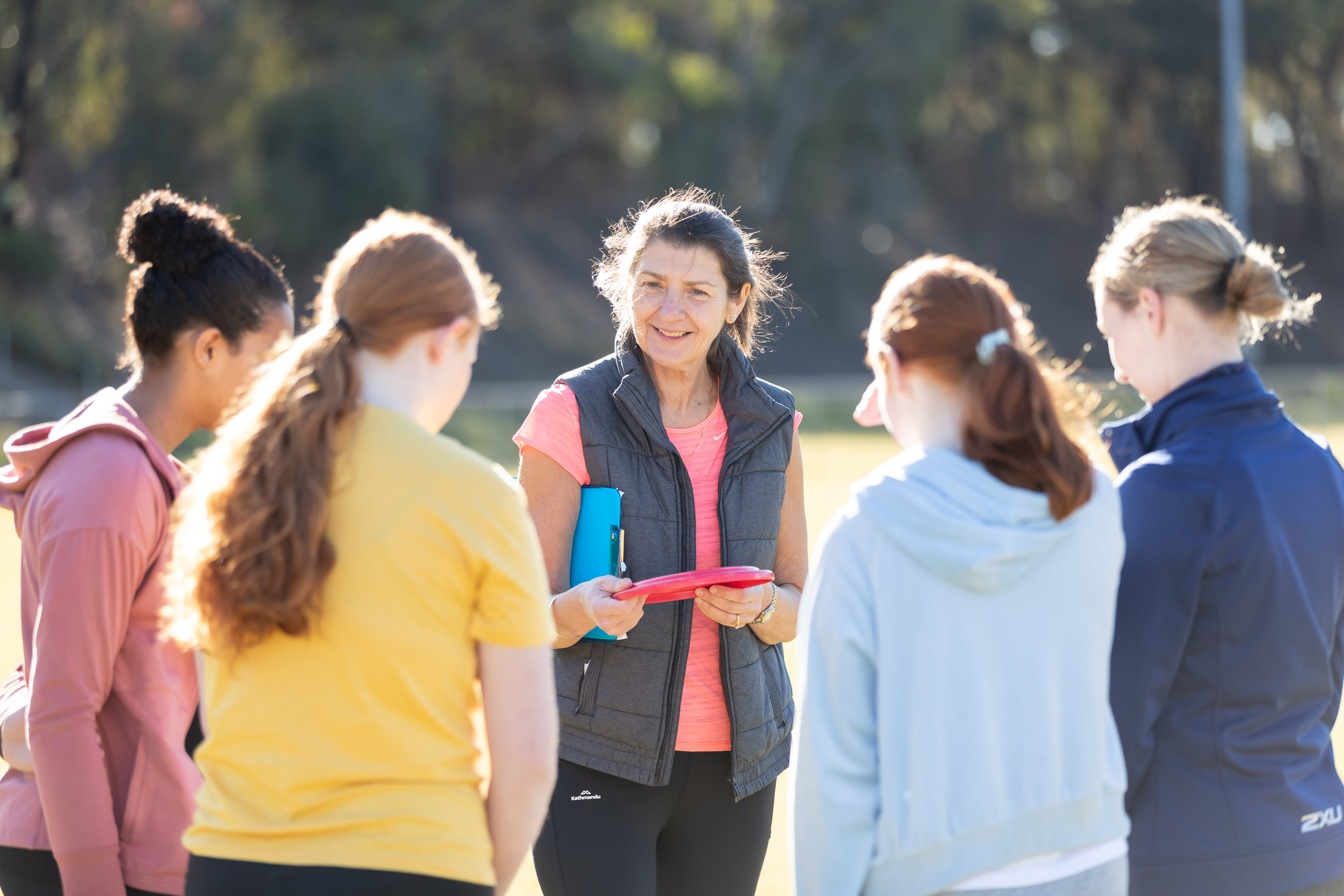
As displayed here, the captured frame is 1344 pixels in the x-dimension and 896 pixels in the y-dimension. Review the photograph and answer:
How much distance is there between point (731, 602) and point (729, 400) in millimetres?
601

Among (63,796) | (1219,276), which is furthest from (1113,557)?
(63,796)

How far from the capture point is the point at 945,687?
2156 millimetres

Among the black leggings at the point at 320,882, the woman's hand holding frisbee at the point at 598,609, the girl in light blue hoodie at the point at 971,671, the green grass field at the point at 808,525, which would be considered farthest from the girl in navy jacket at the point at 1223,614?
the green grass field at the point at 808,525

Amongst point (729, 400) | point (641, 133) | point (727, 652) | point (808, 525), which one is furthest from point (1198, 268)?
point (641, 133)

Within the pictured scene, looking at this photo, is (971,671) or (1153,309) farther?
(1153,309)

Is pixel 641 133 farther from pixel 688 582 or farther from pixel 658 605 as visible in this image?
pixel 688 582

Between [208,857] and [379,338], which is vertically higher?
[379,338]

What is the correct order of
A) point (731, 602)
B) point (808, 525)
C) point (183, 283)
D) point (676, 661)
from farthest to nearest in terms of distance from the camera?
point (808, 525) → point (676, 661) → point (731, 602) → point (183, 283)

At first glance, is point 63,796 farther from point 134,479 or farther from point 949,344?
point 949,344

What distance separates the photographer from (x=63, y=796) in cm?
228

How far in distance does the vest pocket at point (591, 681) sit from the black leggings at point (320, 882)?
43.6 inches

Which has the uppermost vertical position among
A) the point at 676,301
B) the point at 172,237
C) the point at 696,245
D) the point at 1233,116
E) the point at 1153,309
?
the point at 1233,116

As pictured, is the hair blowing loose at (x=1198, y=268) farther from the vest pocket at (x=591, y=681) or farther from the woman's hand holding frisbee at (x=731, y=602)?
the vest pocket at (x=591, y=681)

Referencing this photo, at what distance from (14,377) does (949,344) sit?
29184 millimetres
